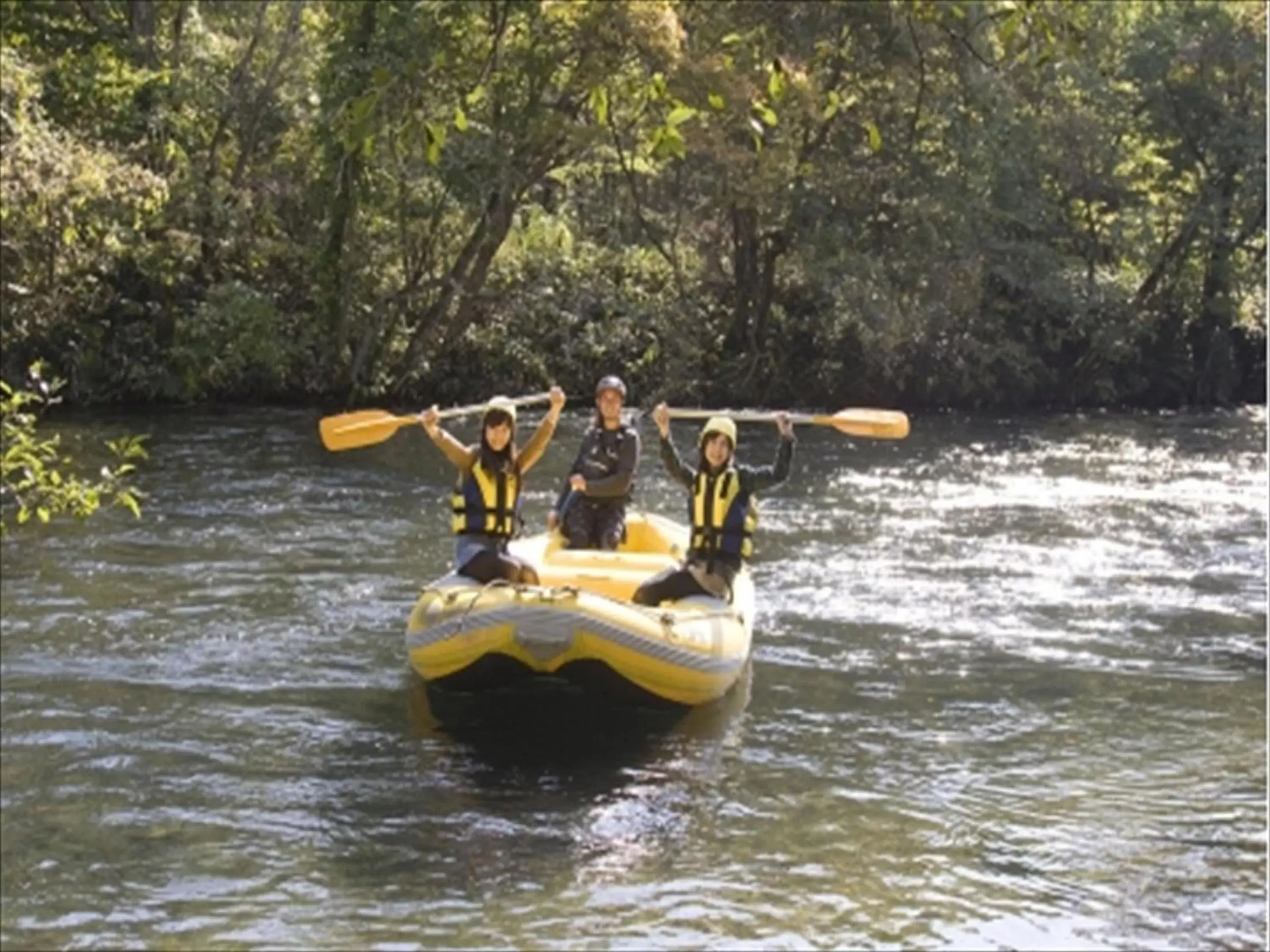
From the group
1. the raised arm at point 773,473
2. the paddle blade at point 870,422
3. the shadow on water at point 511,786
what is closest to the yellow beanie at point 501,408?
the raised arm at point 773,473

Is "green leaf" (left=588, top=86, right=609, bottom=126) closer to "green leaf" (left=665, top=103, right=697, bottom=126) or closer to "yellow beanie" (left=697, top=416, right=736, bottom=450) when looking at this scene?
"green leaf" (left=665, top=103, right=697, bottom=126)

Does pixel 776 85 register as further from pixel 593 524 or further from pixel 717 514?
pixel 593 524

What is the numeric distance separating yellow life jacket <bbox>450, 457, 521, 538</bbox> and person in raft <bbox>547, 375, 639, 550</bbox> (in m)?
1.05

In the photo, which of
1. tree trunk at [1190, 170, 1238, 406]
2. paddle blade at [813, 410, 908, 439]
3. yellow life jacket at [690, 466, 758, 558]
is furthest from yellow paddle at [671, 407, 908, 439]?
tree trunk at [1190, 170, 1238, 406]

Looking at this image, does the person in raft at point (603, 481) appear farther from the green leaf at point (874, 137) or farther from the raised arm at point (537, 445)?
the green leaf at point (874, 137)

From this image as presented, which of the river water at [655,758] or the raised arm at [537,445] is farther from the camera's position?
the raised arm at [537,445]

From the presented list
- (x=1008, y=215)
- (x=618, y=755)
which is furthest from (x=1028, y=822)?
(x=1008, y=215)

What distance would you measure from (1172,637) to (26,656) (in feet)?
20.8

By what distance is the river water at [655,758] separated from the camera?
5.77 m

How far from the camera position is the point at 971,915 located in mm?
5812

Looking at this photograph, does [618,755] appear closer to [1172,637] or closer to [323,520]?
[1172,637]

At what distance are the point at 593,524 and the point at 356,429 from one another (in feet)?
5.41

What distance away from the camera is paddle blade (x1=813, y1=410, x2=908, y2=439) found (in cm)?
874

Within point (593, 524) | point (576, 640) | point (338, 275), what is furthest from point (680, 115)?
point (338, 275)
